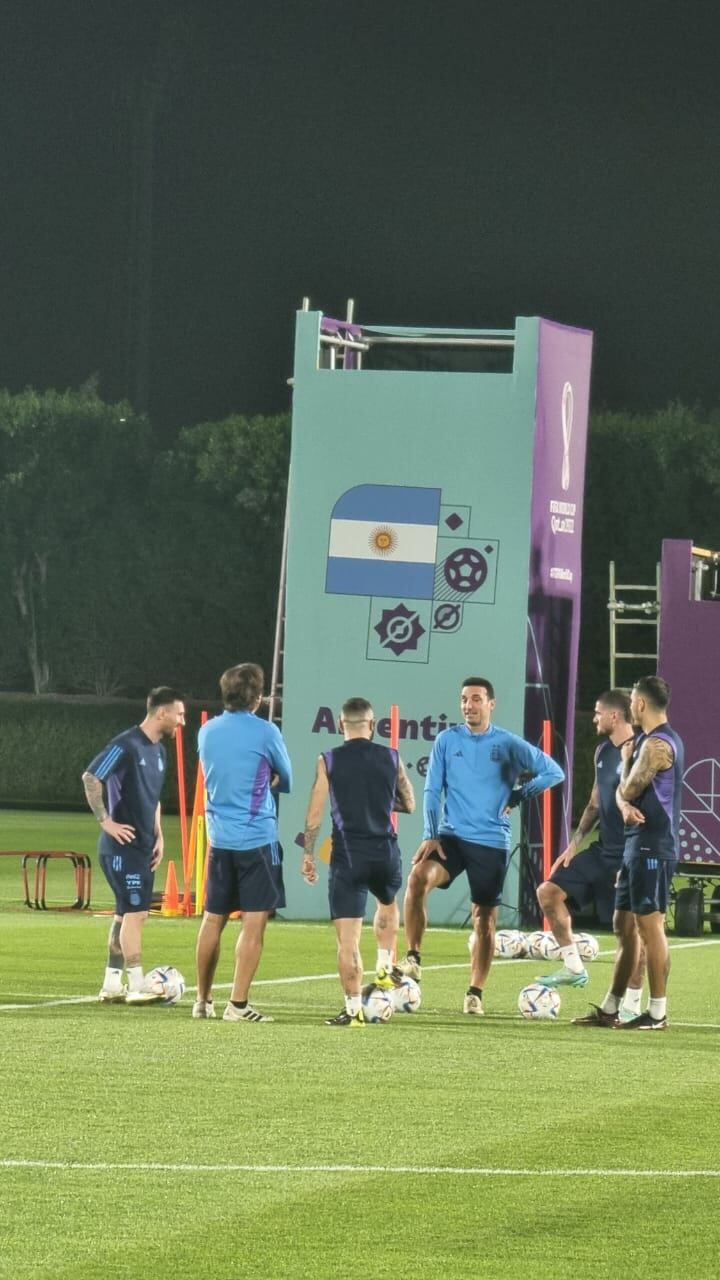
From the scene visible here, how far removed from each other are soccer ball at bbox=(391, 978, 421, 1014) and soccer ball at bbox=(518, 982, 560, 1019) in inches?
24.9

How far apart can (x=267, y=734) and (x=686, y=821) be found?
32.8 ft

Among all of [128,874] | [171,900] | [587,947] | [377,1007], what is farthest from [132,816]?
[171,900]

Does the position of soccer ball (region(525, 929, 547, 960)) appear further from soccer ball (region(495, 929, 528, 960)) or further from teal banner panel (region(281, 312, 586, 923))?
teal banner panel (region(281, 312, 586, 923))

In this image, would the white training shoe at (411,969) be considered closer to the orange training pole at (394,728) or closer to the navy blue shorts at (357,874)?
the navy blue shorts at (357,874)

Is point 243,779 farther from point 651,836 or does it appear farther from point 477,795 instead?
point 651,836

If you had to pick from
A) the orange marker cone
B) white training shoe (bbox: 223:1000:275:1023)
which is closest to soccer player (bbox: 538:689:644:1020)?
white training shoe (bbox: 223:1000:275:1023)

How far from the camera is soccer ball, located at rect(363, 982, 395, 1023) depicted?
13320 millimetres

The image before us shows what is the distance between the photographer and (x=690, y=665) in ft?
75.3

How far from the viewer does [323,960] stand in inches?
715

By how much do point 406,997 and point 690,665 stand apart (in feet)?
31.4

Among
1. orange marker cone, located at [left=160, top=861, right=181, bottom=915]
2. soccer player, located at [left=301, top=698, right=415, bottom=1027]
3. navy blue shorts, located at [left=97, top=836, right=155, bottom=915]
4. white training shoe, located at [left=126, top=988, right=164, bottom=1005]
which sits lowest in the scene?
orange marker cone, located at [left=160, top=861, right=181, bottom=915]

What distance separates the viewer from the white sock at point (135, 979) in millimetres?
14102

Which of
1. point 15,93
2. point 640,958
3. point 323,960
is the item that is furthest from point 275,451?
point 640,958

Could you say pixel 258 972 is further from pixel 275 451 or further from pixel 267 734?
pixel 275 451
